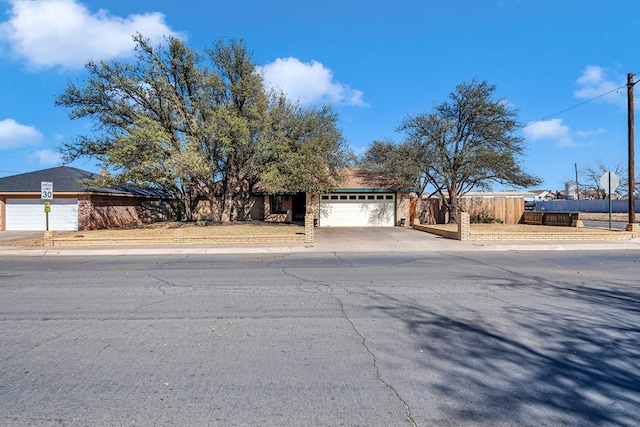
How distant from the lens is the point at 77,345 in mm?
5199

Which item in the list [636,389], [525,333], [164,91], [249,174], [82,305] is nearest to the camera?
[636,389]

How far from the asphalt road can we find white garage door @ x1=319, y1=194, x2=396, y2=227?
695 inches

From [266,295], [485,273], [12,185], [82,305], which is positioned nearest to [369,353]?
[266,295]

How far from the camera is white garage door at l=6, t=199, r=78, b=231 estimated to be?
80.1 ft

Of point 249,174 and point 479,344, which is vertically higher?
point 249,174

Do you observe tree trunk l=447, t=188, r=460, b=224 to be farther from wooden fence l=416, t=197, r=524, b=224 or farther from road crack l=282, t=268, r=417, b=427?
road crack l=282, t=268, r=417, b=427

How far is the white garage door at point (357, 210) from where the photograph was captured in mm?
27453

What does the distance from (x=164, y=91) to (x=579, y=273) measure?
19.3m

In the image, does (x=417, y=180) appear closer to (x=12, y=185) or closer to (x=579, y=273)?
(x=579, y=273)

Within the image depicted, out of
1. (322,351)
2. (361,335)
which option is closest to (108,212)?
(361,335)

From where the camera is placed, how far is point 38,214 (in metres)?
24.8

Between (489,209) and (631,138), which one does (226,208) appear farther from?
(631,138)

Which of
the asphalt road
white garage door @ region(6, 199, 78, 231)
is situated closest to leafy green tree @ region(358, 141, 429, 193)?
the asphalt road

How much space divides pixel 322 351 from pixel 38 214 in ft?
86.2
